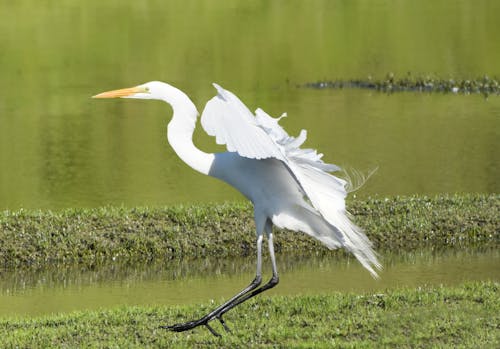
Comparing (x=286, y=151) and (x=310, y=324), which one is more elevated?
(x=286, y=151)

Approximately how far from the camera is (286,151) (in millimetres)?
6449

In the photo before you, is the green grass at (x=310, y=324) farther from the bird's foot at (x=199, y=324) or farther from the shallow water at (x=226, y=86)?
the shallow water at (x=226, y=86)

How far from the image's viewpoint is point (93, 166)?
16.8 meters


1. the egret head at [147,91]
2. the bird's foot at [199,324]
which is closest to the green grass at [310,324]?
the bird's foot at [199,324]

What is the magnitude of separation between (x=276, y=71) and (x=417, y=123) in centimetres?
956

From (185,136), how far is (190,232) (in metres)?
3.77

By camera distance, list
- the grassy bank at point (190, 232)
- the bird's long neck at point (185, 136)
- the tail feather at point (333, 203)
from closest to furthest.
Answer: the tail feather at point (333, 203), the bird's long neck at point (185, 136), the grassy bank at point (190, 232)

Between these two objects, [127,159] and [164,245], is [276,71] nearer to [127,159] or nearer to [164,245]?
[127,159]

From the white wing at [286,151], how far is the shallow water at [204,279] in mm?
2070

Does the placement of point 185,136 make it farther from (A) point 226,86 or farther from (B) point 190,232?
(A) point 226,86

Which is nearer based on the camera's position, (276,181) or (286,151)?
(286,151)

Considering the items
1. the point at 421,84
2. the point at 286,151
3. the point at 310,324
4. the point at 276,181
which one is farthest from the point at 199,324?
the point at 421,84

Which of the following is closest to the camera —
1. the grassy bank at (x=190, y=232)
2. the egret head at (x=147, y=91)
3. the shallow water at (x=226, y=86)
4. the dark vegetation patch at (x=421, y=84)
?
the egret head at (x=147, y=91)

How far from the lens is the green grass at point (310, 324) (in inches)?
258
